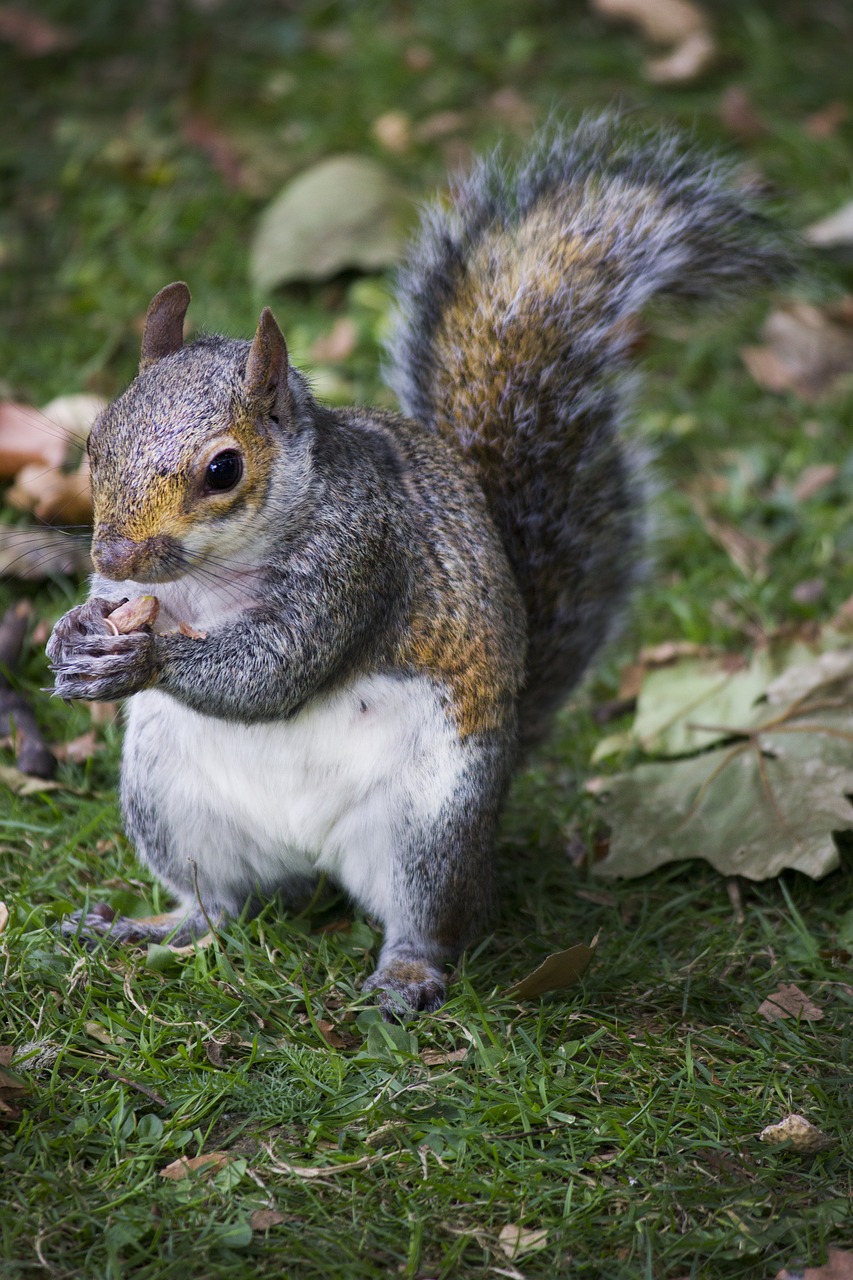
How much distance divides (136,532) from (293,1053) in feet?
2.38

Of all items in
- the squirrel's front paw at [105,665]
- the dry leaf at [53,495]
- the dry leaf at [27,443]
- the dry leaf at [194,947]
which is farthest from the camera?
the dry leaf at [27,443]

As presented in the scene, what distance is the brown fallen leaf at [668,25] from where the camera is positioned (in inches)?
179

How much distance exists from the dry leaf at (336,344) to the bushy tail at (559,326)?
3.81 feet

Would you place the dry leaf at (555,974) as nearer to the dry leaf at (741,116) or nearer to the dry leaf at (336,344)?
the dry leaf at (336,344)

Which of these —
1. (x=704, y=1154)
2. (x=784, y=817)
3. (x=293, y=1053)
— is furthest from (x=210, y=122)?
(x=704, y=1154)

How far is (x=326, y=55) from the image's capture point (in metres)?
4.56

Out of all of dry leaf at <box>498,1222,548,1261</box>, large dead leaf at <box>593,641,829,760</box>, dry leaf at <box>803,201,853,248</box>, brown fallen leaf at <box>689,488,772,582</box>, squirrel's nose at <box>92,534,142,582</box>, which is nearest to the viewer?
dry leaf at <box>498,1222,548,1261</box>

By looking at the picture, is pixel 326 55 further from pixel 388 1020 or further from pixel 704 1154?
pixel 704 1154

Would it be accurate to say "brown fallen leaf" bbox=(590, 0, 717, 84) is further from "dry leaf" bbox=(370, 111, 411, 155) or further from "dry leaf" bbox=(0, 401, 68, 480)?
"dry leaf" bbox=(0, 401, 68, 480)

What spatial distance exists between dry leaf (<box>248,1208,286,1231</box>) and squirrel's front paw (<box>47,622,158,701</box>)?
661 millimetres

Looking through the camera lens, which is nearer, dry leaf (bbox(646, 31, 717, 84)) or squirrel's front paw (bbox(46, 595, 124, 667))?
squirrel's front paw (bbox(46, 595, 124, 667))

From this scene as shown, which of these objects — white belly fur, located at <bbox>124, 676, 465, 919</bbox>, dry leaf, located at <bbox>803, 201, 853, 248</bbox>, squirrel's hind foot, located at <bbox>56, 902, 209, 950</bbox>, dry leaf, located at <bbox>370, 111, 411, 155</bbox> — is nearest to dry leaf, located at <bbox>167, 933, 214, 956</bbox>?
squirrel's hind foot, located at <bbox>56, 902, 209, 950</bbox>

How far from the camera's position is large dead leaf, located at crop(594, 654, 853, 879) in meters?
2.33

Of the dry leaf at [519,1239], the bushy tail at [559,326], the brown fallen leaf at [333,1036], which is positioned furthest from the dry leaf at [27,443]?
the dry leaf at [519,1239]
